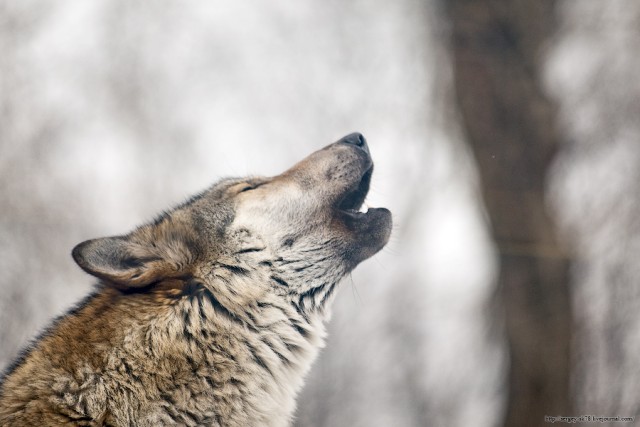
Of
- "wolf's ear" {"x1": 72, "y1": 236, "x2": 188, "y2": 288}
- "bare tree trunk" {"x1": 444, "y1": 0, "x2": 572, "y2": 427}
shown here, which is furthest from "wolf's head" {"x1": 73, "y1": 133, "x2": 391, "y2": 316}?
"bare tree trunk" {"x1": 444, "y1": 0, "x2": 572, "y2": 427}

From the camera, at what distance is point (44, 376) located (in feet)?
8.77

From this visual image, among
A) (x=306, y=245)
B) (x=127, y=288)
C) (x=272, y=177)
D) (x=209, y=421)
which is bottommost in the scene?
(x=209, y=421)

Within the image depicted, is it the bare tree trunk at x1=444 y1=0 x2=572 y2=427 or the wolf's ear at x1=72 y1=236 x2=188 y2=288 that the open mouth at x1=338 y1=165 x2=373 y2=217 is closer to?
the bare tree trunk at x1=444 y1=0 x2=572 y2=427

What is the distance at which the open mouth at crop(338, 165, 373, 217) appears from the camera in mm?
3424

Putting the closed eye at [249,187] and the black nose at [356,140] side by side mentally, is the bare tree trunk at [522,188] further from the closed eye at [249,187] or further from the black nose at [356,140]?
the closed eye at [249,187]

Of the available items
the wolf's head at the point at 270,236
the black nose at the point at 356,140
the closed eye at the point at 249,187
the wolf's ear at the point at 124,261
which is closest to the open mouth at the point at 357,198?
the wolf's head at the point at 270,236

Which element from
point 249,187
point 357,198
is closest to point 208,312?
point 249,187

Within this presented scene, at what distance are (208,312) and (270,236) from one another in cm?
55

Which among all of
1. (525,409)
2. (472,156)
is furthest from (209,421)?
(472,156)

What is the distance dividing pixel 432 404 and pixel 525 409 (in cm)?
328

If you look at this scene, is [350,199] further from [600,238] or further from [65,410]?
[65,410]

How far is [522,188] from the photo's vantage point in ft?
11.2

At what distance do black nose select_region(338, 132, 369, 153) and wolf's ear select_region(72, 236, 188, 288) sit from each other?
1336 mm

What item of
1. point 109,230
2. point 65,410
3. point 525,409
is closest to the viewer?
point 65,410
